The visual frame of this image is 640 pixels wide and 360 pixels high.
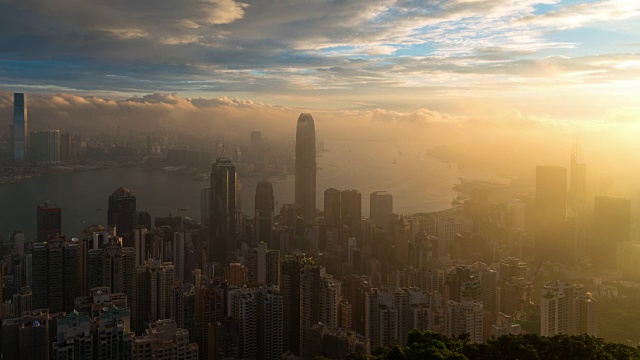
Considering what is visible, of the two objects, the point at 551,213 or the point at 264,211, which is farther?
the point at 551,213

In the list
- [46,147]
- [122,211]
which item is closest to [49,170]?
[46,147]

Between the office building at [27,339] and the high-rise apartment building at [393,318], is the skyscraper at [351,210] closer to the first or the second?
the high-rise apartment building at [393,318]

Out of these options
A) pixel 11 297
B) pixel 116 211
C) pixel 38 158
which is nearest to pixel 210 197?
pixel 116 211

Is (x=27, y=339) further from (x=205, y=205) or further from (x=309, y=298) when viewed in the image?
(x=205, y=205)

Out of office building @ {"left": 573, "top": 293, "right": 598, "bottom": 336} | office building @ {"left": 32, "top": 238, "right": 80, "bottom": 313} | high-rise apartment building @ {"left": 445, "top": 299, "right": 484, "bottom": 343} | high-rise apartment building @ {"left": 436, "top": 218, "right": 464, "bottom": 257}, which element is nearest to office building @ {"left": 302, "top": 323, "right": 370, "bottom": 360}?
high-rise apartment building @ {"left": 445, "top": 299, "right": 484, "bottom": 343}

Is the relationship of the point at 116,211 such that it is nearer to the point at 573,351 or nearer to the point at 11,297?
the point at 11,297

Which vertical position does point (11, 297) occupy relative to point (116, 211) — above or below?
below
